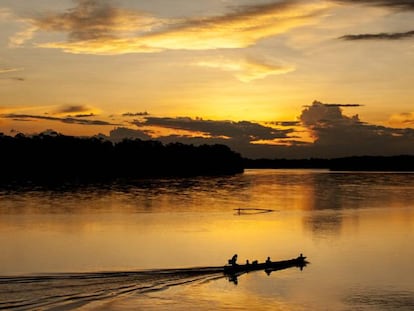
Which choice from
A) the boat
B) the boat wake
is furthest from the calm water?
the boat

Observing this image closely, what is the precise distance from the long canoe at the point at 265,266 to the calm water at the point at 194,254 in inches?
→ 16.8

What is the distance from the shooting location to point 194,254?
33.3 metres

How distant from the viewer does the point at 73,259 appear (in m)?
31.3

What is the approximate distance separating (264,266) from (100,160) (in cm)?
12286

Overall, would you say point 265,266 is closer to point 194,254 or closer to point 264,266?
point 264,266

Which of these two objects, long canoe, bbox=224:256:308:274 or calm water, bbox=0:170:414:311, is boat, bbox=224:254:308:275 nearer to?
long canoe, bbox=224:256:308:274

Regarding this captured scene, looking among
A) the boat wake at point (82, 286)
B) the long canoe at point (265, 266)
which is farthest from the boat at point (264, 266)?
the boat wake at point (82, 286)

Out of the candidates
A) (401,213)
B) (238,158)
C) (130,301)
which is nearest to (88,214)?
(401,213)

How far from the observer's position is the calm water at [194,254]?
23.2m

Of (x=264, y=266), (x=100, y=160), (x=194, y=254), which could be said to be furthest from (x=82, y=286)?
(x=100, y=160)

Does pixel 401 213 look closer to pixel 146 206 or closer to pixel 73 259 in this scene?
pixel 146 206

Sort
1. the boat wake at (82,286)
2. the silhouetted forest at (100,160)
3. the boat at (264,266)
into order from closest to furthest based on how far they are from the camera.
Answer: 1. the boat wake at (82,286)
2. the boat at (264,266)
3. the silhouetted forest at (100,160)

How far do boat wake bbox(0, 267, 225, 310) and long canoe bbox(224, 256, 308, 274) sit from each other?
1.81 ft

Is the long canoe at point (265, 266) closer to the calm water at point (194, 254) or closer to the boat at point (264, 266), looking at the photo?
the boat at point (264, 266)
